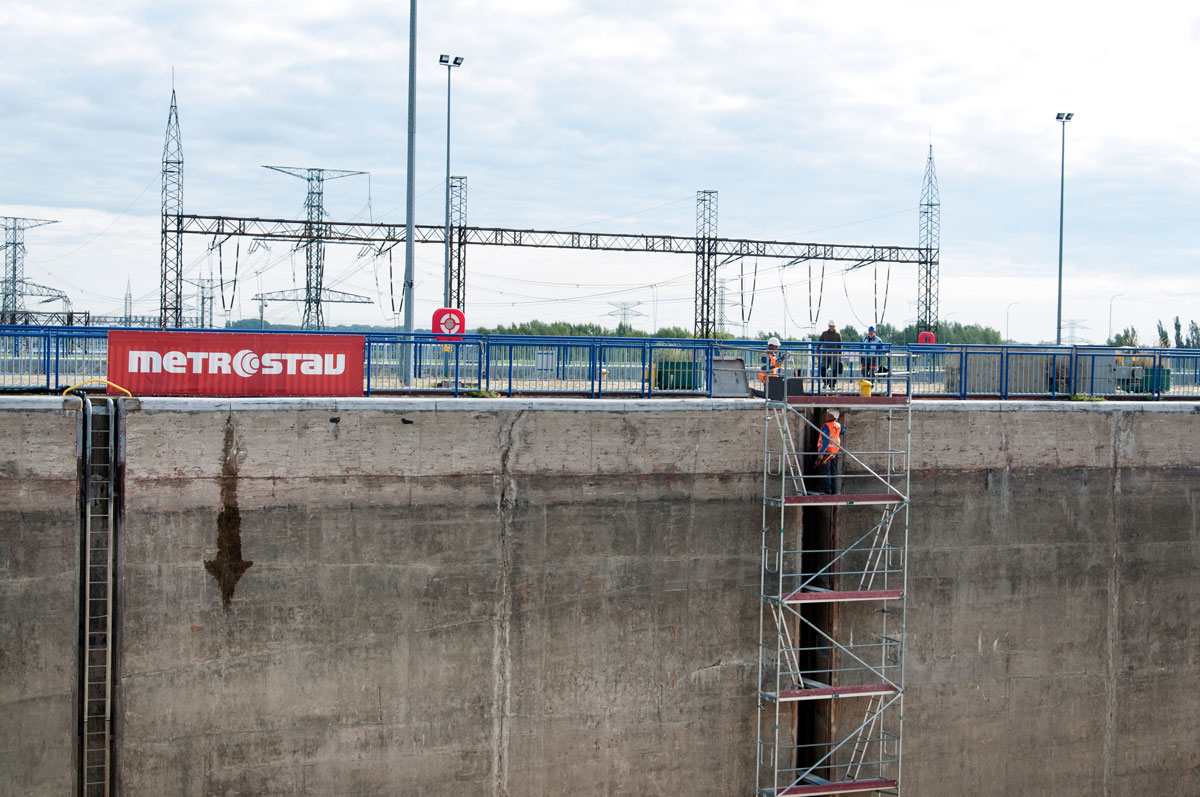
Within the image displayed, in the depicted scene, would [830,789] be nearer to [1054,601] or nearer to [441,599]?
[1054,601]

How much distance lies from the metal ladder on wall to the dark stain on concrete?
128 cm

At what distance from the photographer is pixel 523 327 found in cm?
4512

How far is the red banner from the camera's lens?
1348 centimetres

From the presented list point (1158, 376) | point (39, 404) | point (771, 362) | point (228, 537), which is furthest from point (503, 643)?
point (1158, 376)

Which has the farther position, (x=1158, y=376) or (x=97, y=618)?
(x=1158, y=376)

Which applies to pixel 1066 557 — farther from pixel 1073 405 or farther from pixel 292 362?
pixel 292 362

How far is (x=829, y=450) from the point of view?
1444 centimetres

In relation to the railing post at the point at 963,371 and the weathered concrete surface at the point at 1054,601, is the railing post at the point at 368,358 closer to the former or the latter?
the weathered concrete surface at the point at 1054,601

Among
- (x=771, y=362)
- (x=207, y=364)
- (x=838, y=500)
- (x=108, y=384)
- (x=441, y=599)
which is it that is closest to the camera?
(x=108, y=384)

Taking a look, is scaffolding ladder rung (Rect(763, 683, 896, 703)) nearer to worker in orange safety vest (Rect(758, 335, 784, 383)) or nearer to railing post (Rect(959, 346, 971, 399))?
worker in orange safety vest (Rect(758, 335, 784, 383))

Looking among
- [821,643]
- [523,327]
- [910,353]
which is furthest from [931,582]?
[523,327]

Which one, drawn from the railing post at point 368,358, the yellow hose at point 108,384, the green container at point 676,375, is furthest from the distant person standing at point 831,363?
the yellow hose at point 108,384

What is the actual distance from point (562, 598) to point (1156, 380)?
1269 cm

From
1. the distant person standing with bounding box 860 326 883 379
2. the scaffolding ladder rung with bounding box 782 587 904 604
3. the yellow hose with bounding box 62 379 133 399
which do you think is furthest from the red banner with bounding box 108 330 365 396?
the distant person standing with bounding box 860 326 883 379
